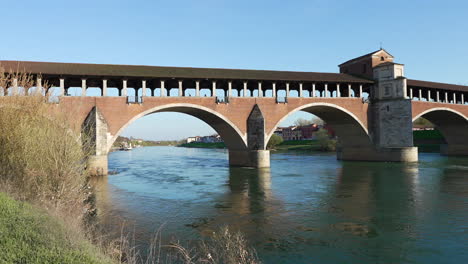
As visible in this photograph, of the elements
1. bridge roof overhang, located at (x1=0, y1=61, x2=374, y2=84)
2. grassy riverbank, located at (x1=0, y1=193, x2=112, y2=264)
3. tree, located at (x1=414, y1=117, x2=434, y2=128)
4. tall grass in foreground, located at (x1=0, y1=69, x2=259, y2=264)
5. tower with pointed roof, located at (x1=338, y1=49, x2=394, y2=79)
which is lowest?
grassy riverbank, located at (x1=0, y1=193, x2=112, y2=264)

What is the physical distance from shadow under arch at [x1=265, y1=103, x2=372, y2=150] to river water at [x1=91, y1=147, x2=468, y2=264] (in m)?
12.5

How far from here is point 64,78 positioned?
27109 millimetres

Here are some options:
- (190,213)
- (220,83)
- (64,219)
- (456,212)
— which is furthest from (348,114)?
(64,219)

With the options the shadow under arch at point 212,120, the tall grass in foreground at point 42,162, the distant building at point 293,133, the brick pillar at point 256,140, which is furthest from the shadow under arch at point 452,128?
the distant building at point 293,133

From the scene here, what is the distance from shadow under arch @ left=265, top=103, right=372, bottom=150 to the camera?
3603 centimetres

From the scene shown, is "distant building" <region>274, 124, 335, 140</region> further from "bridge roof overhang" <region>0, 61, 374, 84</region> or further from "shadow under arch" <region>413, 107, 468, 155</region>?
"bridge roof overhang" <region>0, 61, 374, 84</region>

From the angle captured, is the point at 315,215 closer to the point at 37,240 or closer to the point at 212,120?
the point at 37,240

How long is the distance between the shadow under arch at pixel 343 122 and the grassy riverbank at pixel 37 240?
1095 inches

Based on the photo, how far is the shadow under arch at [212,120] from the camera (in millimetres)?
29578

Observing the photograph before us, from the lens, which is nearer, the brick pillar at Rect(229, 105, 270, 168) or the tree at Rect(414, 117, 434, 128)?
the brick pillar at Rect(229, 105, 270, 168)

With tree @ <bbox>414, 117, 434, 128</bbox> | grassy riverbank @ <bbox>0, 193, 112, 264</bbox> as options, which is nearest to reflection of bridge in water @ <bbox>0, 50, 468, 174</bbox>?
grassy riverbank @ <bbox>0, 193, 112, 264</bbox>

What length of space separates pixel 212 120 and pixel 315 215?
21.6 meters

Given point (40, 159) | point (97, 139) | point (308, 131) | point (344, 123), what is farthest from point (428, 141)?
point (40, 159)

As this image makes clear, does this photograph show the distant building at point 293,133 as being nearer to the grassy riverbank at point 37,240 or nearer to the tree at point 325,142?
the tree at point 325,142
